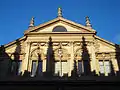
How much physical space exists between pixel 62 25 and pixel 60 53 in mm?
3967

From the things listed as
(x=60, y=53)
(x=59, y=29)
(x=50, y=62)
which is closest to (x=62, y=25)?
(x=59, y=29)

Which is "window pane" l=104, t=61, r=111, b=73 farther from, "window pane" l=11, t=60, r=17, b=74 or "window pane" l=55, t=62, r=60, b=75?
"window pane" l=11, t=60, r=17, b=74

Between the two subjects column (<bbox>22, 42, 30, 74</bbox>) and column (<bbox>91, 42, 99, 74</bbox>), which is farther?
column (<bbox>22, 42, 30, 74</bbox>)

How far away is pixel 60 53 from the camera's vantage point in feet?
66.3

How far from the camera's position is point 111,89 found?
16.6 m

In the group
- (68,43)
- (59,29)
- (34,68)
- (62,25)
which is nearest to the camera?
(34,68)

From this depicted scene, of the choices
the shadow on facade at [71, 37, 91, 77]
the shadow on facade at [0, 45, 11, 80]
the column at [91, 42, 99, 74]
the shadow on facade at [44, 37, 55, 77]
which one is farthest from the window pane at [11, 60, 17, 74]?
the column at [91, 42, 99, 74]

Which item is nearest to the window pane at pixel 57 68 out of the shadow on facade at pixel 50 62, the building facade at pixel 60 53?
the building facade at pixel 60 53

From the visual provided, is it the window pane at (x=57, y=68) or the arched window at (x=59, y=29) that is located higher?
the arched window at (x=59, y=29)

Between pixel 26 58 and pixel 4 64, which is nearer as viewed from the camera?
pixel 4 64

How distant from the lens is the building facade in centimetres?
1909

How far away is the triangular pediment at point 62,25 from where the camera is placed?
21556 millimetres

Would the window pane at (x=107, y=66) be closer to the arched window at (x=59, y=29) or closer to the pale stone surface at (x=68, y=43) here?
the pale stone surface at (x=68, y=43)

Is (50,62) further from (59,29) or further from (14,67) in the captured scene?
(59,29)
